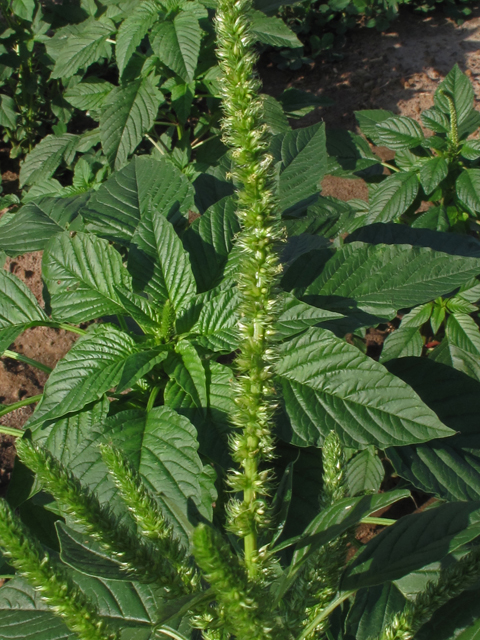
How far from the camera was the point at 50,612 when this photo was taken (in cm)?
96

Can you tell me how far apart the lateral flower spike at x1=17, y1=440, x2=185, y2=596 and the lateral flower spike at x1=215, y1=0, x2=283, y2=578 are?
150 mm

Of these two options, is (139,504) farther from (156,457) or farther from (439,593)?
(156,457)

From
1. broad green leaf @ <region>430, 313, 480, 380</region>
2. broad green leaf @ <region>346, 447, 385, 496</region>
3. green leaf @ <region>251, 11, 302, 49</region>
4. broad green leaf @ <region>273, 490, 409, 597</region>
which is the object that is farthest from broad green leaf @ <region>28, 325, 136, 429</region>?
green leaf @ <region>251, 11, 302, 49</region>

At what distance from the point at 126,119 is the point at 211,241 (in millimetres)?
1835

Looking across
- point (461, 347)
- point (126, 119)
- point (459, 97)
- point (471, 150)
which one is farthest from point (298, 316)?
point (126, 119)

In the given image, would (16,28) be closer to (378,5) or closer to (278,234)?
(378,5)

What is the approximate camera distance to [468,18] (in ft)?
19.0

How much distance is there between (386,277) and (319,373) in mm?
366

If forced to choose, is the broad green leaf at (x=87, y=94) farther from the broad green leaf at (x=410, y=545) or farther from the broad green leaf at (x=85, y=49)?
the broad green leaf at (x=410, y=545)

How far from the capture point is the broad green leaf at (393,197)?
2.39 m

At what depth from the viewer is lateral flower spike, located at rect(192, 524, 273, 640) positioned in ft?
1.61

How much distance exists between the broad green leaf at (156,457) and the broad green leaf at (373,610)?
0.33 m

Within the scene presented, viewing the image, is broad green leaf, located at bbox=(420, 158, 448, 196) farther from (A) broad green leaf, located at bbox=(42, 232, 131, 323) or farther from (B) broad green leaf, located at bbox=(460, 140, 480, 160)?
(A) broad green leaf, located at bbox=(42, 232, 131, 323)

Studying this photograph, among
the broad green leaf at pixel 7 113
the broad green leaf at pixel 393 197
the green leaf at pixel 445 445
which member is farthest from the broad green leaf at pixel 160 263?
the broad green leaf at pixel 7 113
